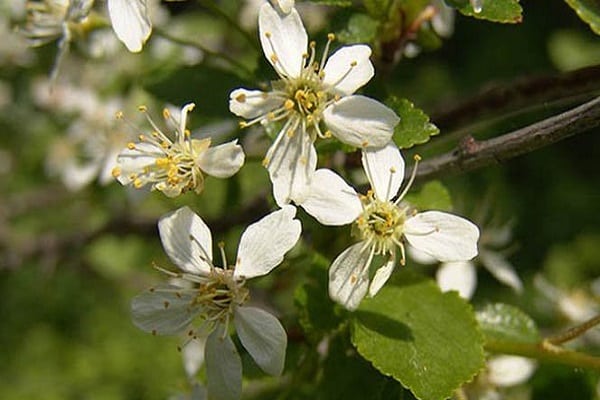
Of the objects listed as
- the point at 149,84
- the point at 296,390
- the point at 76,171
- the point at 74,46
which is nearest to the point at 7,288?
the point at 76,171

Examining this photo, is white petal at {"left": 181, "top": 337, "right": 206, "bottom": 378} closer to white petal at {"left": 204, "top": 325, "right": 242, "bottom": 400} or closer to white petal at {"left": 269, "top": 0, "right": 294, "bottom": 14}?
white petal at {"left": 204, "top": 325, "right": 242, "bottom": 400}

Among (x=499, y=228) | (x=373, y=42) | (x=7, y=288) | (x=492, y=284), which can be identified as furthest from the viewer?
(x=7, y=288)

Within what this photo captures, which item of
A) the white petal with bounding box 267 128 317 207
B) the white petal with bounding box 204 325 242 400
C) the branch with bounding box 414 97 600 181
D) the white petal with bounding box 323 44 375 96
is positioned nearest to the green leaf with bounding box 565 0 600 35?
the branch with bounding box 414 97 600 181

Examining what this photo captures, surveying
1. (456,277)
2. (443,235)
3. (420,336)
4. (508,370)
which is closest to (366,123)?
(443,235)

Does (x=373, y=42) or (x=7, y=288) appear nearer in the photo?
(x=373, y=42)

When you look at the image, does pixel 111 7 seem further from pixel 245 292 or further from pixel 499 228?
pixel 499 228

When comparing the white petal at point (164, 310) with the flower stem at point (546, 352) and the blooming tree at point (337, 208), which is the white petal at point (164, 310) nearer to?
the blooming tree at point (337, 208)

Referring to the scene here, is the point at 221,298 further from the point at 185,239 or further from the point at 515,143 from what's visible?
the point at 515,143
